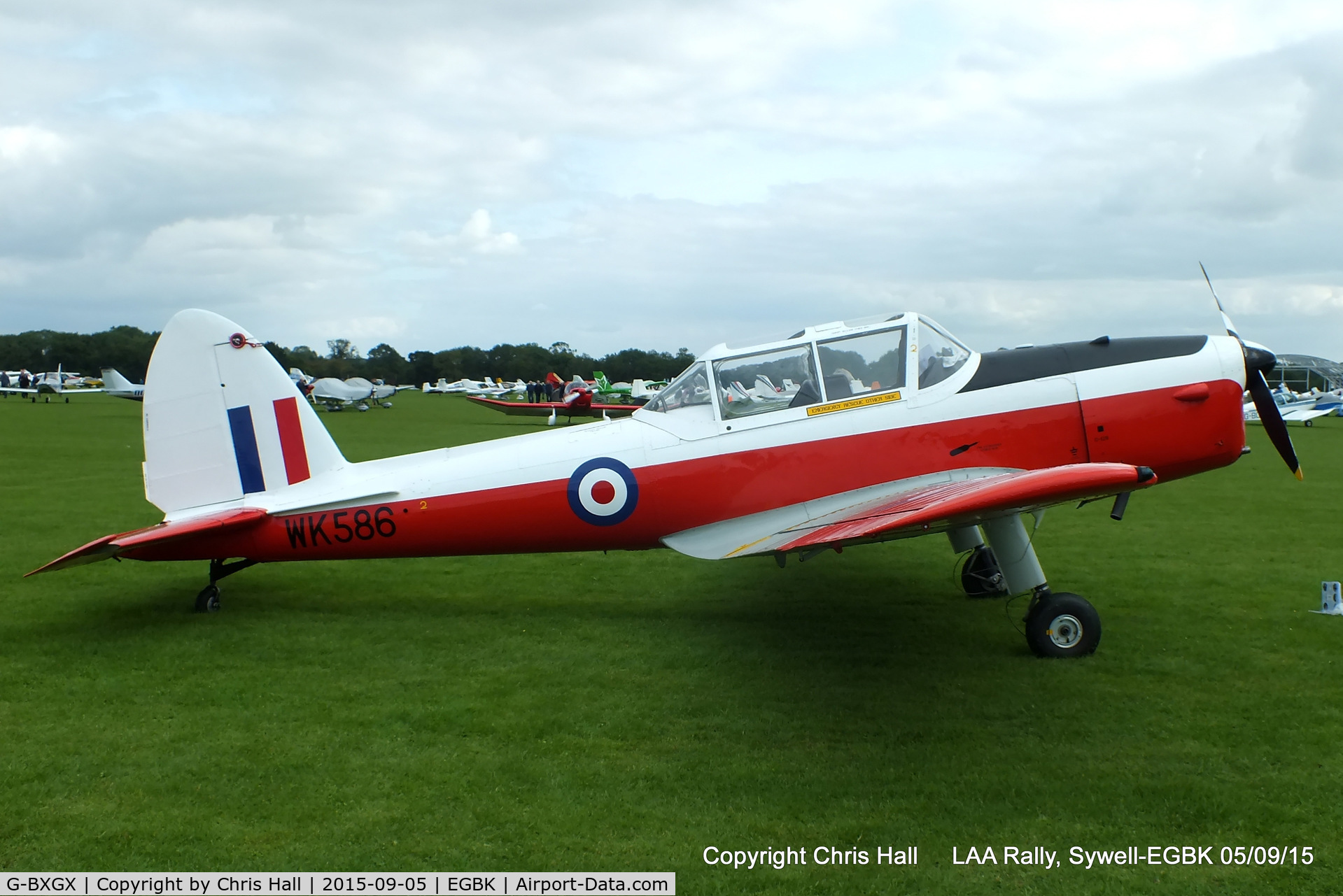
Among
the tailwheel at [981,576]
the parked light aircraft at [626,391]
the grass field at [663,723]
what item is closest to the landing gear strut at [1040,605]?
the grass field at [663,723]

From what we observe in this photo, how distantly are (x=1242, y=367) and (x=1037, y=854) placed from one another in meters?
4.02

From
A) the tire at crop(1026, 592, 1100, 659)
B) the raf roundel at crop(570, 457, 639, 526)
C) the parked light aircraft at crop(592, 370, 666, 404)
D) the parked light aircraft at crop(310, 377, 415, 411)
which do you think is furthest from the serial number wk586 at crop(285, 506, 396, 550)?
the parked light aircraft at crop(310, 377, 415, 411)

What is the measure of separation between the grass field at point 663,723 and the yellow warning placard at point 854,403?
160 cm

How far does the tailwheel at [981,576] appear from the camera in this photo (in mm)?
6965

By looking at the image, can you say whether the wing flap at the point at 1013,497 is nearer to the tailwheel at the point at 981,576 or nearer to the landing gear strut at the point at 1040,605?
the landing gear strut at the point at 1040,605

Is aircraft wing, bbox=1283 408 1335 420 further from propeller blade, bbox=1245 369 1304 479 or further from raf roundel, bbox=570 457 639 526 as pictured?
raf roundel, bbox=570 457 639 526

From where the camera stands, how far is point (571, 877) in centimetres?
308

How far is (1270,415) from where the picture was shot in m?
6.27

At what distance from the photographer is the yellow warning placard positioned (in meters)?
5.68

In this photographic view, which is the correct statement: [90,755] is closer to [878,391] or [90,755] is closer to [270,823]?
[270,823]

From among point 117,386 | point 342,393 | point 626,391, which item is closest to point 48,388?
point 117,386

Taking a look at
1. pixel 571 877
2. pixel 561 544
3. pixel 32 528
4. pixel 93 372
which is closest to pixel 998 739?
pixel 571 877

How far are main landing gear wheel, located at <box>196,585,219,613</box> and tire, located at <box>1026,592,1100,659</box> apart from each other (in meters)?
5.90

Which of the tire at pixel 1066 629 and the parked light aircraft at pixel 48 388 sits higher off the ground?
the parked light aircraft at pixel 48 388
